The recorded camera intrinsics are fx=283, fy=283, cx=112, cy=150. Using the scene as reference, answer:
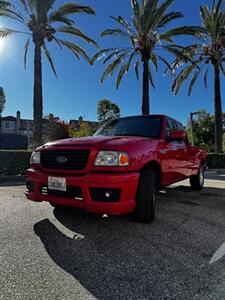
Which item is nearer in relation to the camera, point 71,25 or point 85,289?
point 85,289

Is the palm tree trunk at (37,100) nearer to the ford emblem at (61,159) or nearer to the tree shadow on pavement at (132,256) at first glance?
the tree shadow on pavement at (132,256)

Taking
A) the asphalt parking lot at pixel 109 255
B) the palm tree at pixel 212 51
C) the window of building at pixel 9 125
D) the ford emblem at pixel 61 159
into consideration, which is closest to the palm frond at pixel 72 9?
the palm tree at pixel 212 51

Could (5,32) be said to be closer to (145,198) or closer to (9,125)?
(145,198)

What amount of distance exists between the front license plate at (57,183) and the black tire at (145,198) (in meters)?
1.05

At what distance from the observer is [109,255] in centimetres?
314

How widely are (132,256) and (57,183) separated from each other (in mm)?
1457

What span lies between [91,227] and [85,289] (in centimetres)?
166

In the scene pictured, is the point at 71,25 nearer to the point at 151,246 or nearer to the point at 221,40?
the point at 221,40

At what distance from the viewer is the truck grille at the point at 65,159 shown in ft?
12.6

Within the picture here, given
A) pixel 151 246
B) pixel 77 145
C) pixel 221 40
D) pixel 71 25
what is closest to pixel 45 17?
pixel 71 25

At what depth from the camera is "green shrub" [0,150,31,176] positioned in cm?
1153

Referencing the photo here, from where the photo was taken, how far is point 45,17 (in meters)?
14.6

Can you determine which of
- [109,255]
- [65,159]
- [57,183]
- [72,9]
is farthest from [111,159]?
[72,9]

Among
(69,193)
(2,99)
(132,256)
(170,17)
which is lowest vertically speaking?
(132,256)
